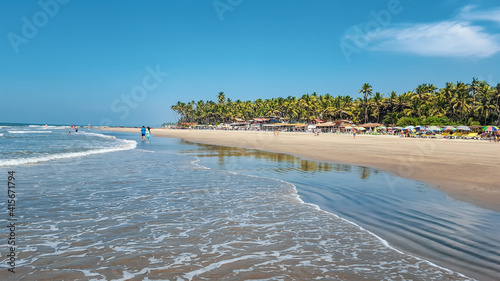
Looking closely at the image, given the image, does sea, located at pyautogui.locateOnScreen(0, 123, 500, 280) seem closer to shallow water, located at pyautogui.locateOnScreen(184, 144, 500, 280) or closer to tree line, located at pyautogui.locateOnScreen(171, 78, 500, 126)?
shallow water, located at pyautogui.locateOnScreen(184, 144, 500, 280)

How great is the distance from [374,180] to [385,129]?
2610 inches

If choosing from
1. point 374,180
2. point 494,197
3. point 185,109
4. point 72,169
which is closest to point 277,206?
point 374,180

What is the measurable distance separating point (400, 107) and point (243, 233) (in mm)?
91764

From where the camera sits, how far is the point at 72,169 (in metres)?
13.6

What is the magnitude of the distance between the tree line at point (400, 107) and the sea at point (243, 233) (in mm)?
66788

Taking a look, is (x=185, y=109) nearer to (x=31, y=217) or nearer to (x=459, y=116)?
(x=459, y=116)

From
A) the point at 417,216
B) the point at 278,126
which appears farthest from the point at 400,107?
the point at 417,216

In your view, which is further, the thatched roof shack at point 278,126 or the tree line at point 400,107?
the thatched roof shack at point 278,126

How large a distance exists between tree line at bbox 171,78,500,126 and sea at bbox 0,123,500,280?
66.8 meters

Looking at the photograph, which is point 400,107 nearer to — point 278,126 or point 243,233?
point 278,126

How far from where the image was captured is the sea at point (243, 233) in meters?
4.05

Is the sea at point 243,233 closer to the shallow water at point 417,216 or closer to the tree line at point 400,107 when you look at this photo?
the shallow water at point 417,216

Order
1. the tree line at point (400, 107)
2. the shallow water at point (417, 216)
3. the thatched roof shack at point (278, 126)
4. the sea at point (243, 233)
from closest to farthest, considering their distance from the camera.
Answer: the sea at point (243, 233) < the shallow water at point (417, 216) < the tree line at point (400, 107) < the thatched roof shack at point (278, 126)

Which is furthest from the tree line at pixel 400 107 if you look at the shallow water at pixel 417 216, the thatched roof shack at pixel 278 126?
the shallow water at pixel 417 216
